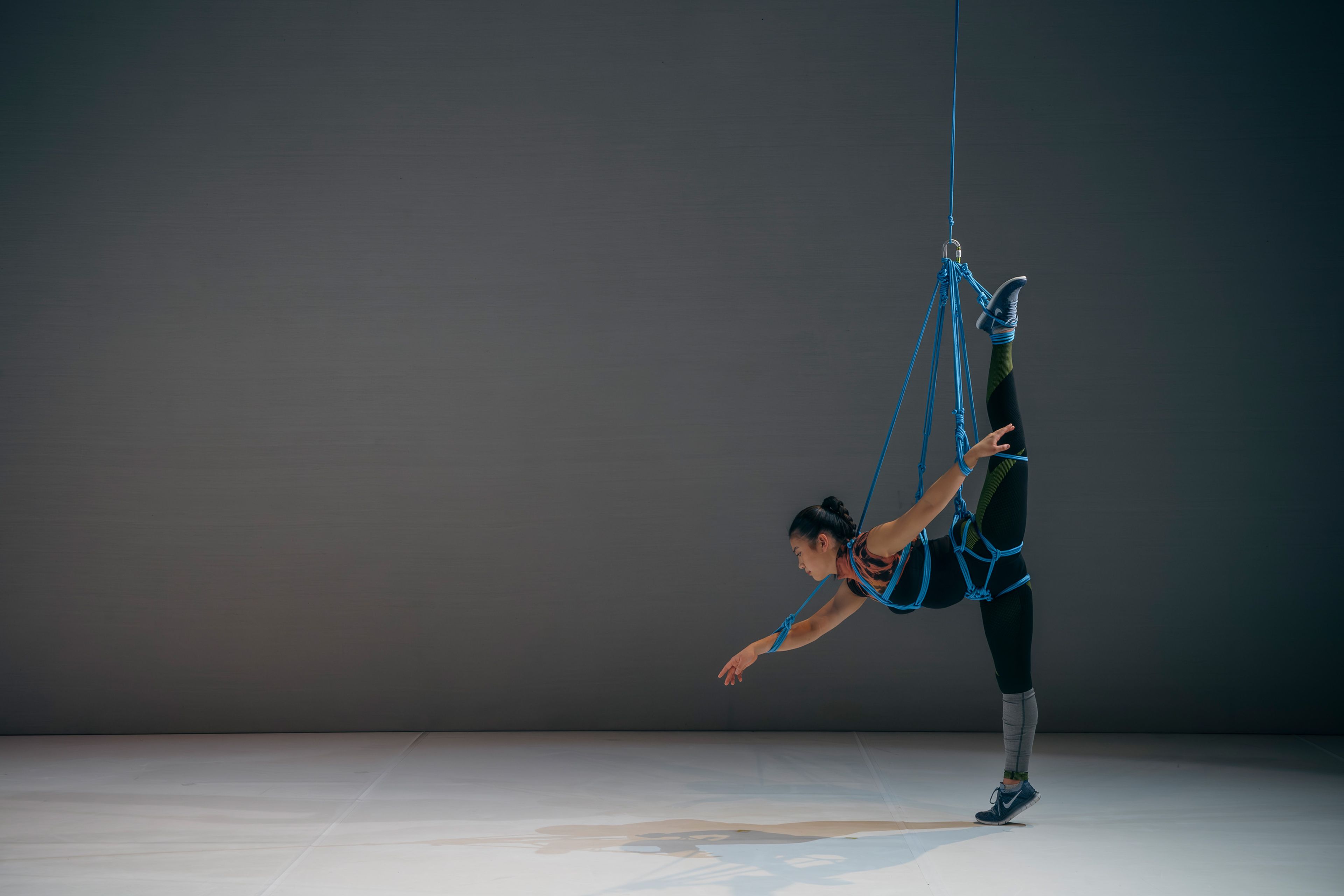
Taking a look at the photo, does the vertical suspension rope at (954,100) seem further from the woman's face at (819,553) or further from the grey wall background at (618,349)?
the woman's face at (819,553)

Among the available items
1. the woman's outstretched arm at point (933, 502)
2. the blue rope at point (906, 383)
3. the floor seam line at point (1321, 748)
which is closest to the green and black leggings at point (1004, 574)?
the woman's outstretched arm at point (933, 502)

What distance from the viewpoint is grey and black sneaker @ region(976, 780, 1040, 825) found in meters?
2.90

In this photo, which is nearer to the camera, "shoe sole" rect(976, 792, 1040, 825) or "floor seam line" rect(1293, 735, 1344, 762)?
"shoe sole" rect(976, 792, 1040, 825)

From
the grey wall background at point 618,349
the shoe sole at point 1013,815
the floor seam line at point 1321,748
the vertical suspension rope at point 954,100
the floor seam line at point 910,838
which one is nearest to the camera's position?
the floor seam line at point 910,838

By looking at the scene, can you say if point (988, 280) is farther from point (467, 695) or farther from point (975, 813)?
point (467, 695)

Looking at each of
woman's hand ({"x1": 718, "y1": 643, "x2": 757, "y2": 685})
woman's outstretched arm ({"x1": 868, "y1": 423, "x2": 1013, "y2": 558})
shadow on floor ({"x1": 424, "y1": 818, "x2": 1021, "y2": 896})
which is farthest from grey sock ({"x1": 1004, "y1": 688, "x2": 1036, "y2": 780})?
woman's hand ({"x1": 718, "y1": 643, "x2": 757, "y2": 685})

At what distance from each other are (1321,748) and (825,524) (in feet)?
7.79

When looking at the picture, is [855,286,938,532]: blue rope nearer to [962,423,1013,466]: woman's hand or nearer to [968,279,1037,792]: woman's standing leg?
[968,279,1037,792]: woman's standing leg

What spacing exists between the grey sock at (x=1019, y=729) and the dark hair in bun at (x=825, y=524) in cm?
70

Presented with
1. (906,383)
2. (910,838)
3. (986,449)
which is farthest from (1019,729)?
(906,383)

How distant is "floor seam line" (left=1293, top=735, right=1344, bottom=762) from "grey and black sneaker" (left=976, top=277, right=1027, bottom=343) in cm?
220

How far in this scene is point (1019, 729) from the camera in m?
2.93

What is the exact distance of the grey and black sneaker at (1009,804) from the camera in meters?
2.90

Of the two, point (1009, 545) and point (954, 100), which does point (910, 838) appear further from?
point (954, 100)
